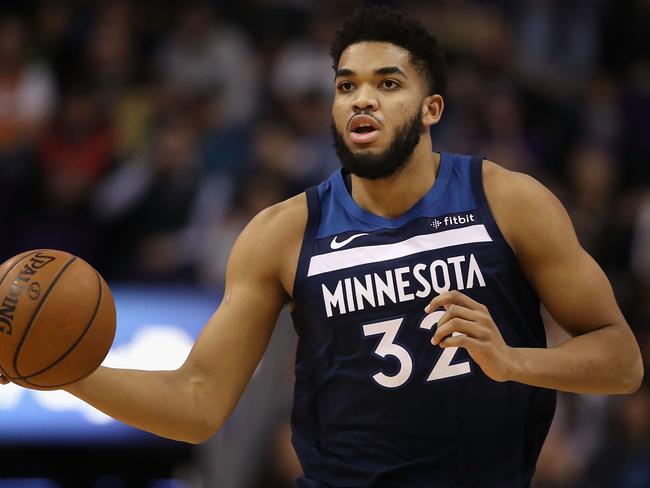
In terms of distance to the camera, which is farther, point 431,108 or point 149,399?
point 431,108

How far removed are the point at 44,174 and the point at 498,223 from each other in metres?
6.94

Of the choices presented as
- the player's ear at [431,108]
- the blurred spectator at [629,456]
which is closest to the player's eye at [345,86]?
the player's ear at [431,108]

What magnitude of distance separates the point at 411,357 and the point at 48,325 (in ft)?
4.37

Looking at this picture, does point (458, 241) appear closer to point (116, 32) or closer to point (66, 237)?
point (66, 237)

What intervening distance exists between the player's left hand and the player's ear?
99 cm

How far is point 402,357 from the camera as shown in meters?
4.71

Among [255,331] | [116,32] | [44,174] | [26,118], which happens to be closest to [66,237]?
[44,174]

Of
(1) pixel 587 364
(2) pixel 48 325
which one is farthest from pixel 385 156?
(2) pixel 48 325

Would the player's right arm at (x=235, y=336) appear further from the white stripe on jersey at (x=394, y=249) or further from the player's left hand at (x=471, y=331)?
the player's left hand at (x=471, y=331)

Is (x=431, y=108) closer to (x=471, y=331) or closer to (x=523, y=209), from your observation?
(x=523, y=209)

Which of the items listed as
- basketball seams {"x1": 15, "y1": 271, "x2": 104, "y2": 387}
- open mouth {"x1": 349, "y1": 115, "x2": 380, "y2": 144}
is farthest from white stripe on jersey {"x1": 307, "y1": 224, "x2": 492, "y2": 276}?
basketball seams {"x1": 15, "y1": 271, "x2": 104, "y2": 387}

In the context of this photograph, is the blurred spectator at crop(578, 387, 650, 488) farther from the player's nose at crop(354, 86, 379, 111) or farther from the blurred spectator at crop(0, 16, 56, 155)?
the blurred spectator at crop(0, 16, 56, 155)

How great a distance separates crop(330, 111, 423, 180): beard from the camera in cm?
480

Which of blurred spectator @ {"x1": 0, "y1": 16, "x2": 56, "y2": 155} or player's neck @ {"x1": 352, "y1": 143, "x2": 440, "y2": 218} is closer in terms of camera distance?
player's neck @ {"x1": 352, "y1": 143, "x2": 440, "y2": 218}
